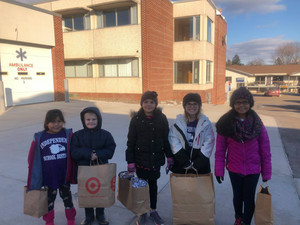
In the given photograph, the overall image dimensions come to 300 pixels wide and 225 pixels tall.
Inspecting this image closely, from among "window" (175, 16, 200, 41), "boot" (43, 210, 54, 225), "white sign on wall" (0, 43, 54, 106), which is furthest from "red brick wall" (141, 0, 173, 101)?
"boot" (43, 210, 54, 225)

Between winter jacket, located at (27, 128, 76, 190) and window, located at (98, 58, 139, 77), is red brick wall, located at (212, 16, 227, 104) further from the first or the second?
winter jacket, located at (27, 128, 76, 190)

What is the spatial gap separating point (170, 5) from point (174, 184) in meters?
18.4

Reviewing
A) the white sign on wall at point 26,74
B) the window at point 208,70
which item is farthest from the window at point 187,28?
the white sign on wall at point 26,74

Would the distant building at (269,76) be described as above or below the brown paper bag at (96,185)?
above

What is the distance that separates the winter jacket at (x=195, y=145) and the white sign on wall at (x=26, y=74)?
1052 cm

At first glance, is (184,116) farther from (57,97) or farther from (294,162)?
(57,97)

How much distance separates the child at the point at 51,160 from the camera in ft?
8.29

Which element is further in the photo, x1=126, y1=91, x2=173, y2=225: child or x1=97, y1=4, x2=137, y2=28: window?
x1=97, y1=4, x2=137, y2=28: window

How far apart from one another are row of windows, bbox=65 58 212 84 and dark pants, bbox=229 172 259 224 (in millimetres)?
14321

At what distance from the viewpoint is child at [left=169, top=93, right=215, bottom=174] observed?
8.77ft

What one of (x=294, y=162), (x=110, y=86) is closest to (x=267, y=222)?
(x=294, y=162)

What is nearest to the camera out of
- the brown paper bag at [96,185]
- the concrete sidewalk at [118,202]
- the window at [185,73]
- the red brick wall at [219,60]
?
the brown paper bag at [96,185]

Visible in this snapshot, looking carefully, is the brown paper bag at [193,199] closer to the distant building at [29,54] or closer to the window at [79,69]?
the distant building at [29,54]

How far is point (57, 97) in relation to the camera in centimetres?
1321
